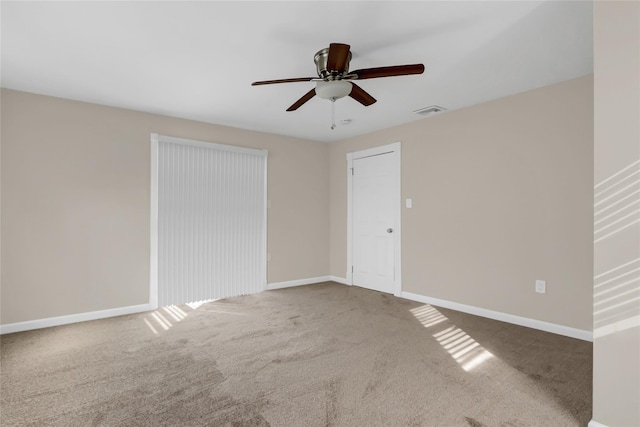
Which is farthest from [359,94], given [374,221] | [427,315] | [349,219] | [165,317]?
[165,317]

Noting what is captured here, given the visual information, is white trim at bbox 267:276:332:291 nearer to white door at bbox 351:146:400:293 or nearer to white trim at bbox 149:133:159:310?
white door at bbox 351:146:400:293

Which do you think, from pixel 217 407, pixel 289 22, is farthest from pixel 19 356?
pixel 289 22

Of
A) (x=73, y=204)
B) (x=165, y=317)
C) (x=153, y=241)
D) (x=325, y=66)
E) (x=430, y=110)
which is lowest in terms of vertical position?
(x=165, y=317)

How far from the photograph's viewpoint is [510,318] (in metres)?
3.47

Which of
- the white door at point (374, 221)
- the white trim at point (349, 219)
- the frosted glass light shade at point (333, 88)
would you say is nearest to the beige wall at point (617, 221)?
the frosted glass light shade at point (333, 88)

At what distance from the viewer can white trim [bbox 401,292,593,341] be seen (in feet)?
9.97

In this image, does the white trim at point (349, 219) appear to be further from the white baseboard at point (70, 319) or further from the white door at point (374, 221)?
the white baseboard at point (70, 319)

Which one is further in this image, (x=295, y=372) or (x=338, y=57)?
(x=295, y=372)

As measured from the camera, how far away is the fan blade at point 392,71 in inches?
82.8

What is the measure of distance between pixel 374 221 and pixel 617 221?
11.1 ft

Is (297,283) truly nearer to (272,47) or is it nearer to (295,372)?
(295,372)

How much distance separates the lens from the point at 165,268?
4094 millimetres

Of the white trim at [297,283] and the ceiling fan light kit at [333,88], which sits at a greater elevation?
the ceiling fan light kit at [333,88]

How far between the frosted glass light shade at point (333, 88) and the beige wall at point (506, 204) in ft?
6.82
